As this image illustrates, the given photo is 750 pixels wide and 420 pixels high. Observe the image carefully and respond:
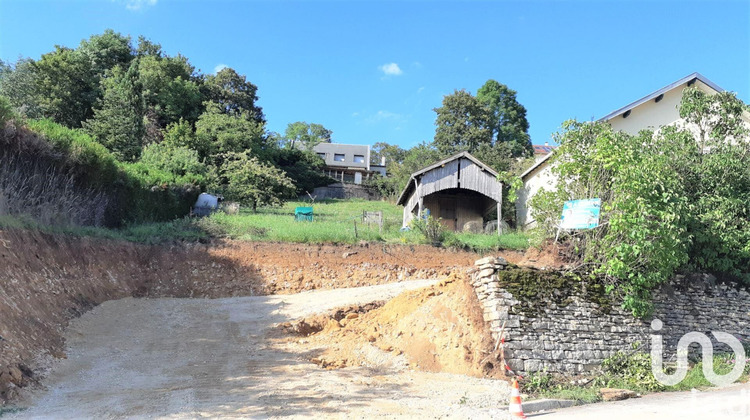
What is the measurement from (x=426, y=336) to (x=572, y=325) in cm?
315

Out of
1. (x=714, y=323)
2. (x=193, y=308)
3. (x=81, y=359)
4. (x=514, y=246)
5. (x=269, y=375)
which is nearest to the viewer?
(x=269, y=375)

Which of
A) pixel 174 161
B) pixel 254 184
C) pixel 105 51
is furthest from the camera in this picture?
pixel 105 51

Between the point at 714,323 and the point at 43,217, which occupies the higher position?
the point at 43,217

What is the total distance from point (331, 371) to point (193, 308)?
23.9 feet

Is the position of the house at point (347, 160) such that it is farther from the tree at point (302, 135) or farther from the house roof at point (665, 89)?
the house roof at point (665, 89)

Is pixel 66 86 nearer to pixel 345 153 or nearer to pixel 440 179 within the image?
pixel 440 179

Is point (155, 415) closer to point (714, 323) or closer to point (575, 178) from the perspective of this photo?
point (575, 178)

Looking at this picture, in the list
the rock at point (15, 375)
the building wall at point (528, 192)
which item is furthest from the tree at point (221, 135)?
the rock at point (15, 375)

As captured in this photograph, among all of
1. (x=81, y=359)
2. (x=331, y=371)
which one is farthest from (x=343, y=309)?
(x=81, y=359)

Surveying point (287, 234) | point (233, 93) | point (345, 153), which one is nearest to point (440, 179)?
point (287, 234)

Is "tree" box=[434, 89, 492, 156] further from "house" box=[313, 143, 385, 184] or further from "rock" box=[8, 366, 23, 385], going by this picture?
"rock" box=[8, 366, 23, 385]

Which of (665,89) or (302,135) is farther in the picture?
(302,135)

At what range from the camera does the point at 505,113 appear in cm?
4822

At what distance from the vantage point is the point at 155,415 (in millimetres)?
6859
